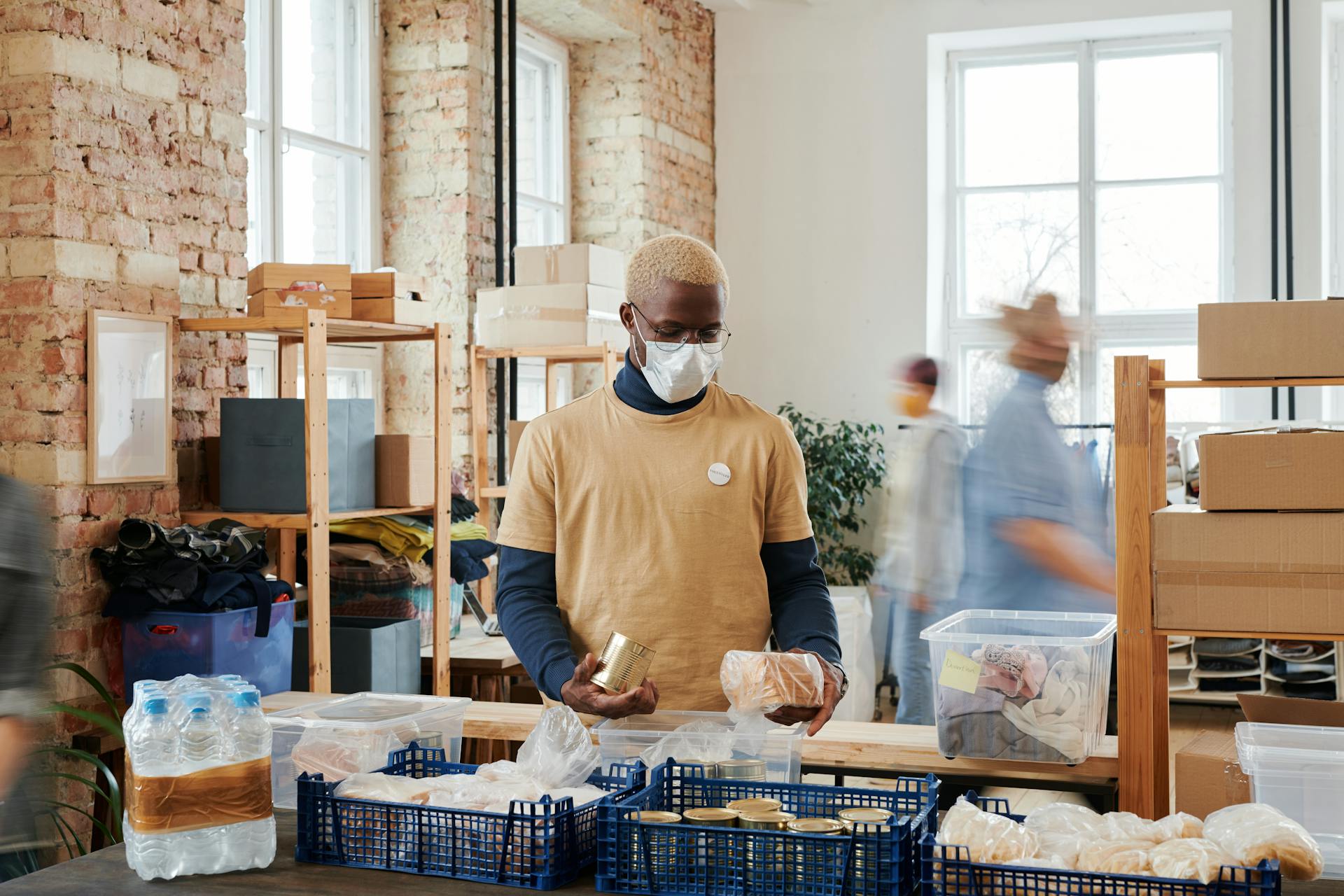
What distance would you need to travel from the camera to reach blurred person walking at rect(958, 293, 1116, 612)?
3.60m

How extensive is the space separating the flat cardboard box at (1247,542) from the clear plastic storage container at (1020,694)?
28 centimetres

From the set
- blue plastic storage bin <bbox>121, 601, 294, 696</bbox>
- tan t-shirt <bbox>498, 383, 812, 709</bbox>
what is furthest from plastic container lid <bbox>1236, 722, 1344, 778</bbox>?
blue plastic storage bin <bbox>121, 601, 294, 696</bbox>

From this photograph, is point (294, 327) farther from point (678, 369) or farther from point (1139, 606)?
point (1139, 606)

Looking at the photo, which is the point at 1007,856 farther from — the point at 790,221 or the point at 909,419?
the point at 790,221

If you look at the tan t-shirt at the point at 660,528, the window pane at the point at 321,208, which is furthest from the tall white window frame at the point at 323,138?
the tan t-shirt at the point at 660,528

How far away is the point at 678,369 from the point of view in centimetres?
200

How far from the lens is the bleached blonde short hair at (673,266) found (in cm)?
196

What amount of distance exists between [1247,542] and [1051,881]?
1.40 metres

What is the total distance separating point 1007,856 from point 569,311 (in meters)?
3.80

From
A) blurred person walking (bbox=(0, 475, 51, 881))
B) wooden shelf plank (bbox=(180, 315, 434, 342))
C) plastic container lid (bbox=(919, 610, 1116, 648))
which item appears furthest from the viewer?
wooden shelf plank (bbox=(180, 315, 434, 342))

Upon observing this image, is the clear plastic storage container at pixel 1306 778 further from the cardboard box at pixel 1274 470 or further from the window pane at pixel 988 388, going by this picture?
the window pane at pixel 988 388

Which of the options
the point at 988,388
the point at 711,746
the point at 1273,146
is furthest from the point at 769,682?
the point at 1273,146

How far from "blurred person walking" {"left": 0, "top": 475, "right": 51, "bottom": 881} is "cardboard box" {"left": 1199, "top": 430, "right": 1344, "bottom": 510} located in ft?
6.45

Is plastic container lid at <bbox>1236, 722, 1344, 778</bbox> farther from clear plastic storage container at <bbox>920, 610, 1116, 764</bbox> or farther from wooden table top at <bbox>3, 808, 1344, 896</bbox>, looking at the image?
wooden table top at <bbox>3, 808, 1344, 896</bbox>
